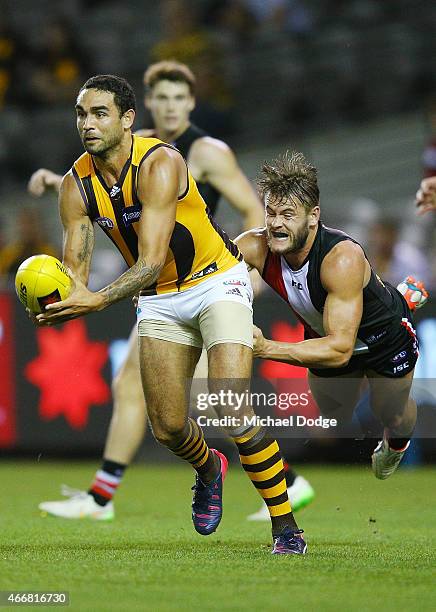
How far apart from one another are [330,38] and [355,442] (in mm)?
6323

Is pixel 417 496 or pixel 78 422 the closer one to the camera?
pixel 417 496

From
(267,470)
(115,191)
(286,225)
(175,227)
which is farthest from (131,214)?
(267,470)

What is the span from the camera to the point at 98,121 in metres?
5.95

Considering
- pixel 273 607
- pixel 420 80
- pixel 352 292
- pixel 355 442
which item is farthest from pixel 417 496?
pixel 420 80

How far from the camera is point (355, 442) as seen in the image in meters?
9.93

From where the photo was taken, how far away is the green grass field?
187 inches

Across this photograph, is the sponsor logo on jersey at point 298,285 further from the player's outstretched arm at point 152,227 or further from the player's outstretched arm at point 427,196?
the player's outstretched arm at point 427,196

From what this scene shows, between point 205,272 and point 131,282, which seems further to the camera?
point 205,272

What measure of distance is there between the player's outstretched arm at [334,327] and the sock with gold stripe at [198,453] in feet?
1.71

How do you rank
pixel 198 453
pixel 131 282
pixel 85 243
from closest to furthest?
pixel 131 282 → pixel 85 243 → pixel 198 453

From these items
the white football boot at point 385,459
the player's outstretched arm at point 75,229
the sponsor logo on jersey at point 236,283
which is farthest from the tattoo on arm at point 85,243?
the white football boot at point 385,459

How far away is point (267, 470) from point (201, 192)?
2.46m

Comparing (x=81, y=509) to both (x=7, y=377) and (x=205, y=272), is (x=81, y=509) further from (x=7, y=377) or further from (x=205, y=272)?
(x=7, y=377)

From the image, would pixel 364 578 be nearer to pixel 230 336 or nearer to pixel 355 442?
pixel 230 336
